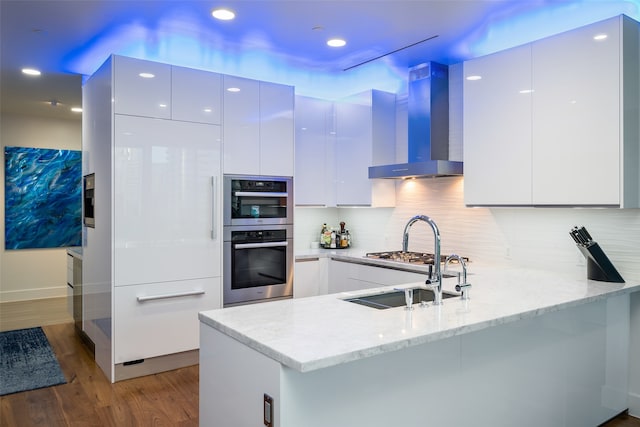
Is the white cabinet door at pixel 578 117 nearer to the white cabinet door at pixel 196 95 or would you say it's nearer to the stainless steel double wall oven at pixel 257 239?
the stainless steel double wall oven at pixel 257 239

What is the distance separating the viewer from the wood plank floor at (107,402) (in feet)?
9.57

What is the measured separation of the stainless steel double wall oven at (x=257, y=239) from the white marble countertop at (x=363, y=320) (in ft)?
5.66

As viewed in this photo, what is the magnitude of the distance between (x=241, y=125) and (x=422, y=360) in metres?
2.66

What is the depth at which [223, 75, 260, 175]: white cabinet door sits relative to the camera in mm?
3898

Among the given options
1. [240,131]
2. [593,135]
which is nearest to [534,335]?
[593,135]

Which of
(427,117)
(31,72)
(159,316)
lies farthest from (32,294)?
(427,117)

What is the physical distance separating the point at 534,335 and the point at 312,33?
94.3 inches

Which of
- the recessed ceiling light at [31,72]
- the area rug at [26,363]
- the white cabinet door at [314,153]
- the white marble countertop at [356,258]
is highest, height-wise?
the recessed ceiling light at [31,72]

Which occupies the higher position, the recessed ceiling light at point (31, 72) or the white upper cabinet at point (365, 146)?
the recessed ceiling light at point (31, 72)

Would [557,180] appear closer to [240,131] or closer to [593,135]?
[593,135]

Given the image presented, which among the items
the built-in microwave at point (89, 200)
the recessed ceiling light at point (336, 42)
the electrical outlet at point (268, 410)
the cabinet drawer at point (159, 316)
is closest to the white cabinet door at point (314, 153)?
the recessed ceiling light at point (336, 42)

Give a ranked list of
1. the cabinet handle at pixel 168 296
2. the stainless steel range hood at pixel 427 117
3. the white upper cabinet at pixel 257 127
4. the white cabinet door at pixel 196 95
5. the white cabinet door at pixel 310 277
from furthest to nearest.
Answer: the white cabinet door at pixel 310 277, the stainless steel range hood at pixel 427 117, the white upper cabinet at pixel 257 127, the white cabinet door at pixel 196 95, the cabinet handle at pixel 168 296

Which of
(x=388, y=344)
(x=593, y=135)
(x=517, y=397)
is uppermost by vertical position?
(x=593, y=135)

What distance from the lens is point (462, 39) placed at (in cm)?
345
